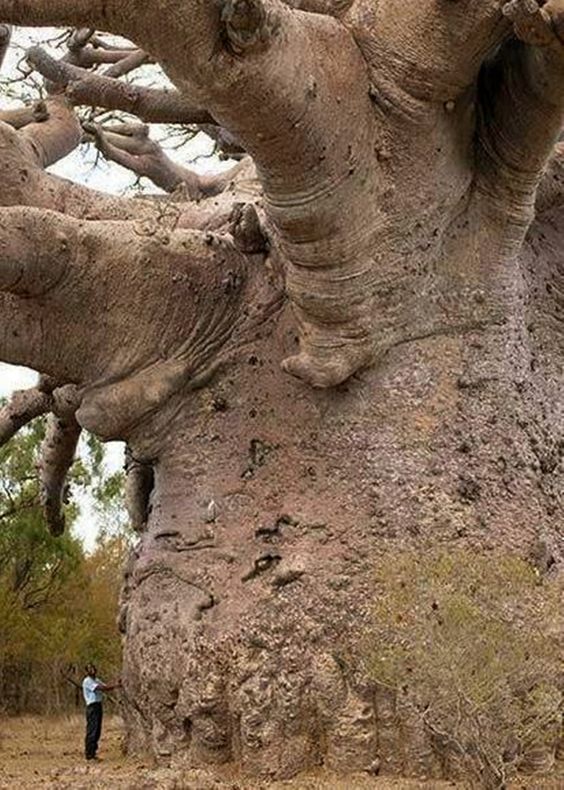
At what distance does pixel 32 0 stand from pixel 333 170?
4.69ft

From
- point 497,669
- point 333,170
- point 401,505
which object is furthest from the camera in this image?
point 401,505

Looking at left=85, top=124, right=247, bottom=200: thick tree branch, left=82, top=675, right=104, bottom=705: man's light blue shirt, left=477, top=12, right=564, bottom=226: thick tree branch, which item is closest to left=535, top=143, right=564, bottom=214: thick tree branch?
left=477, top=12, right=564, bottom=226: thick tree branch

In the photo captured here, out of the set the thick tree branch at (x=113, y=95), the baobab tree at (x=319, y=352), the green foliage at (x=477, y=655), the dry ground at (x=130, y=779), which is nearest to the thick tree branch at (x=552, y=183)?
the baobab tree at (x=319, y=352)

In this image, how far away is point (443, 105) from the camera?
4742 mm

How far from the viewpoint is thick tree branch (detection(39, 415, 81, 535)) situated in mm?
7219

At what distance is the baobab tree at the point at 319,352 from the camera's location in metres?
4.52

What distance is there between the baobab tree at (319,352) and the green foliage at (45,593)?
7906 millimetres

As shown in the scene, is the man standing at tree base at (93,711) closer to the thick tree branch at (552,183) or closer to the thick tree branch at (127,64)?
the thick tree branch at (552,183)

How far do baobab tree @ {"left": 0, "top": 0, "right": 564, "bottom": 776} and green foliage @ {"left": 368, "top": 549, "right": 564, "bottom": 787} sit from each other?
44 centimetres

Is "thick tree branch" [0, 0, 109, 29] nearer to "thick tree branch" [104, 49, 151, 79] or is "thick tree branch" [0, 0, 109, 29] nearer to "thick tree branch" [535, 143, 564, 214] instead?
"thick tree branch" [535, 143, 564, 214]

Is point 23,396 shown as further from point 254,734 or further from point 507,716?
point 507,716

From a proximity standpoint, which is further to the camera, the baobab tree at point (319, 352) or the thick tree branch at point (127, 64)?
the thick tree branch at point (127, 64)

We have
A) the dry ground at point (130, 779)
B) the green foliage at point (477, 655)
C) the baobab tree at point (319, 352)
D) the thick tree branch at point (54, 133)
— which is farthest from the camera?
the thick tree branch at point (54, 133)

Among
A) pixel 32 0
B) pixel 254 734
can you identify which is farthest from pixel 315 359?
pixel 32 0
